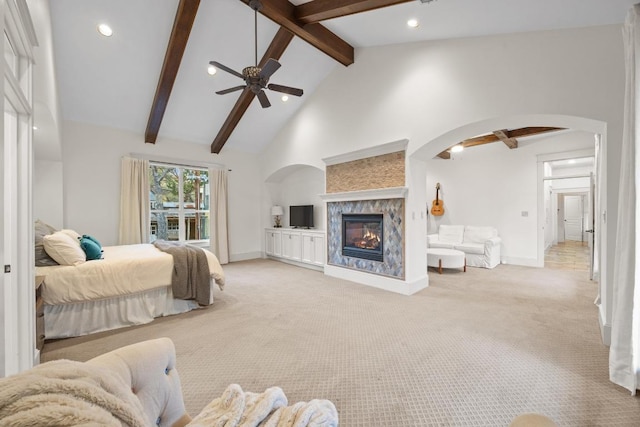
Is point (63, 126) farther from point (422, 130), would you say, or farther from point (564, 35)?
point (564, 35)

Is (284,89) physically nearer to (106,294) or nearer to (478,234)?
(106,294)

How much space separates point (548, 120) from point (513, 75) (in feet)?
2.05

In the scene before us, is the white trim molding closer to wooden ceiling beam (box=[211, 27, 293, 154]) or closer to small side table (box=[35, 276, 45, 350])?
wooden ceiling beam (box=[211, 27, 293, 154])

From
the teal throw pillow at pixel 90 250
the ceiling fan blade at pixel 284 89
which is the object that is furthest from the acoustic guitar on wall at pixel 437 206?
the teal throw pillow at pixel 90 250

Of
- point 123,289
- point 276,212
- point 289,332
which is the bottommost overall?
point 289,332

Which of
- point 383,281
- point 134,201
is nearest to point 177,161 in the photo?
point 134,201

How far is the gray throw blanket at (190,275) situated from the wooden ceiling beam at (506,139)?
5350 millimetres

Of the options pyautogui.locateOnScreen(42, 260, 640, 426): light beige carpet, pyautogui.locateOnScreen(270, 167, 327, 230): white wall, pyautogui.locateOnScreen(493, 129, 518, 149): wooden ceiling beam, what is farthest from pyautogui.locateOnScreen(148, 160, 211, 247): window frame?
pyautogui.locateOnScreen(493, 129, 518, 149): wooden ceiling beam

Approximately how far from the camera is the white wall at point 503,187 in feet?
19.0

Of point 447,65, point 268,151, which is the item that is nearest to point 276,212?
point 268,151

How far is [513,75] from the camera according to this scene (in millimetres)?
3045

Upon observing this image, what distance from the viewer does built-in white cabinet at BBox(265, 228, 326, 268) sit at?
560 cm

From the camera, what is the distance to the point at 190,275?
339 centimetres

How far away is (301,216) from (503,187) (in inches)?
185
